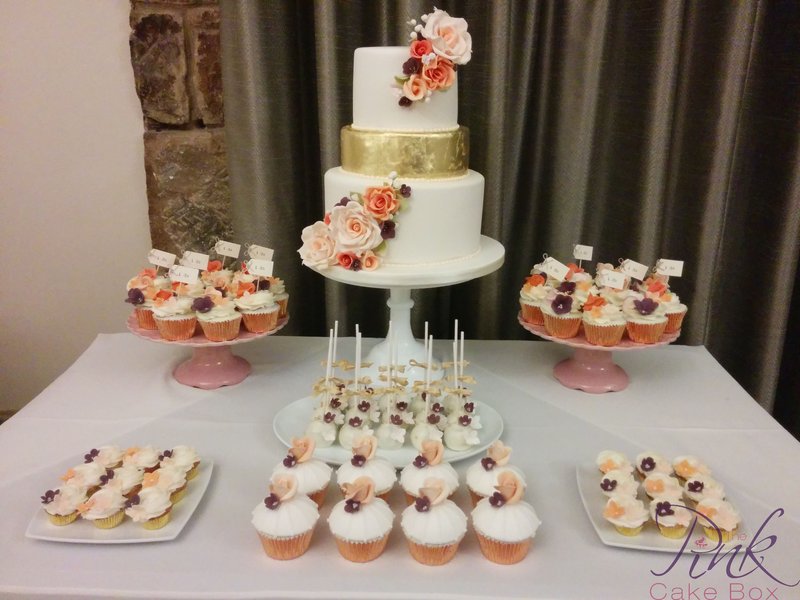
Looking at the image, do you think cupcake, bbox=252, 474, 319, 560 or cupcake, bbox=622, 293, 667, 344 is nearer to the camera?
cupcake, bbox=252, 474, 319, 560

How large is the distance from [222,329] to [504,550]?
691mm

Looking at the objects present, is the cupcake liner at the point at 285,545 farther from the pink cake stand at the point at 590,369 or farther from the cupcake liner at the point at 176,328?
the pink cake stand at the point at 590,369

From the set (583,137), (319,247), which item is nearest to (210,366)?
(319,247)

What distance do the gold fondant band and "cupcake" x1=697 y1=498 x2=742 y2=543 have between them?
680 mm

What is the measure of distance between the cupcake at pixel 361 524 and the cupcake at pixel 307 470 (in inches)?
2.7

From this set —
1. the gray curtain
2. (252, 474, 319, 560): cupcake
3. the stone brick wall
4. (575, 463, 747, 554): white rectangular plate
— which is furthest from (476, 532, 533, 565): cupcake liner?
the stone brick wall

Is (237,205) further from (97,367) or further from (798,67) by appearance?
(798,67)

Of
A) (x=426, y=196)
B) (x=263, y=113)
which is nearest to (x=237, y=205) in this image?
(x=263, y=113)

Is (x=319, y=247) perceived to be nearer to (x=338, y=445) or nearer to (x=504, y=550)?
(x=338, y=445)

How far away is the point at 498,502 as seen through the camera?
822 millimetres

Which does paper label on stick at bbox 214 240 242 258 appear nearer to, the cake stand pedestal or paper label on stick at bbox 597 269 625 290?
the cake stand pedestal

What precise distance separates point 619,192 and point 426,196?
74 cm

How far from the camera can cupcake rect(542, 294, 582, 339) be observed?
1.24 meters

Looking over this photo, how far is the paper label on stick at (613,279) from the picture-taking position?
1.27 m
